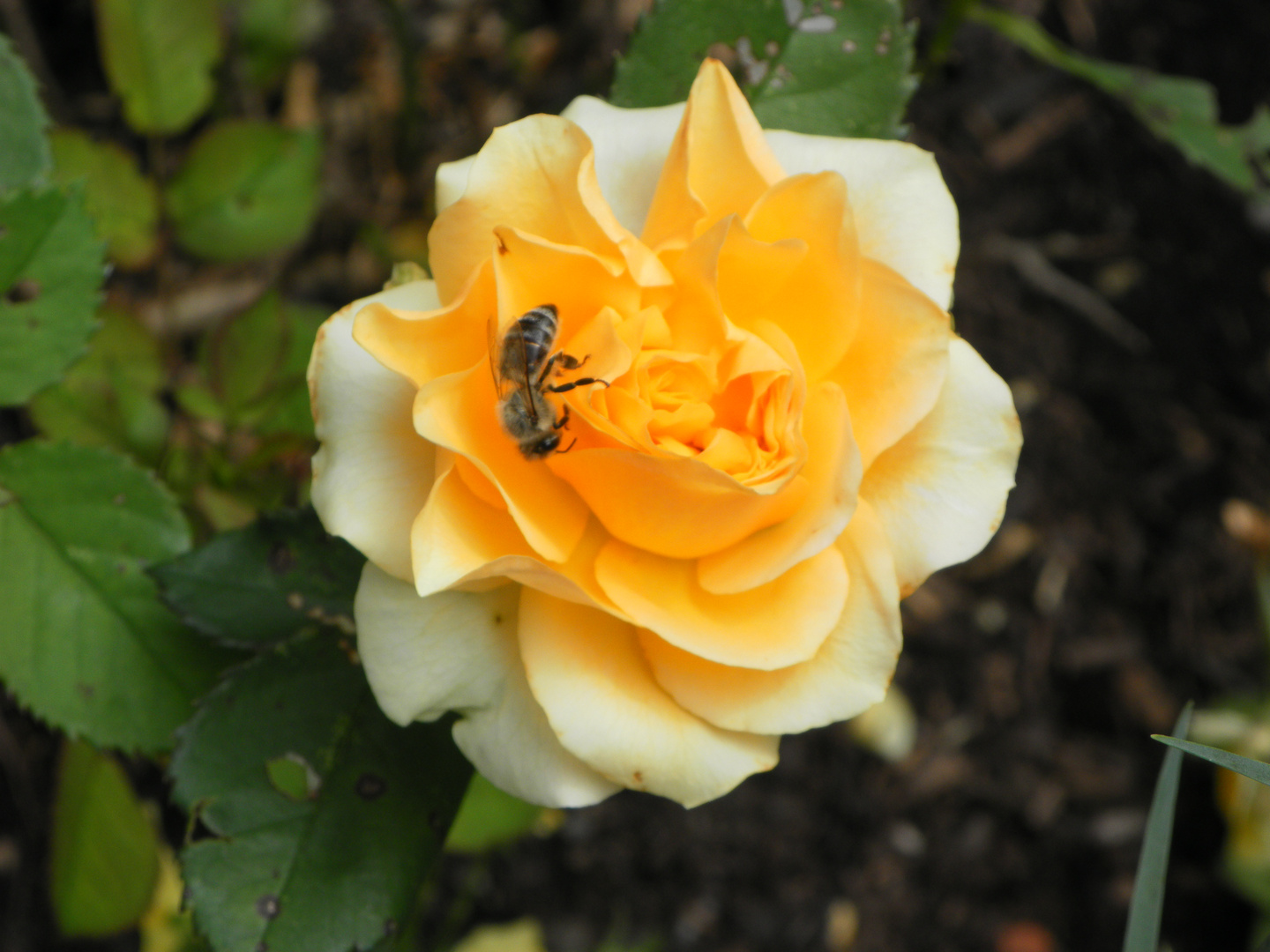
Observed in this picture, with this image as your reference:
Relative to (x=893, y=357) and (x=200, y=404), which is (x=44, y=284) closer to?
(x=200, y=404)

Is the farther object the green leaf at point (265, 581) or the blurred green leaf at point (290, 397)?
the blurred green leaf at point (290, 397)

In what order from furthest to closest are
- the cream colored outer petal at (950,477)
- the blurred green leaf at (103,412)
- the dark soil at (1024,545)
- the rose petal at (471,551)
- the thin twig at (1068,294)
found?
the thin twig at (1068,294) → the dark soil at (1024,545) → the blurred green leaf at (103,412) → the cream colored outer petal at (950,477) → the rose petal at (471,551)

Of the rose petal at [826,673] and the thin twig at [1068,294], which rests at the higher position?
the rose petal at [826,673]

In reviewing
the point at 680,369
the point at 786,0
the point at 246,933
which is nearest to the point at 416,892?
the point at 246,933

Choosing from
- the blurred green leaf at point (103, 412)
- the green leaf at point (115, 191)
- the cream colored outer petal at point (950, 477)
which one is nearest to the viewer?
the cream colored outer petal at point (950, 477)

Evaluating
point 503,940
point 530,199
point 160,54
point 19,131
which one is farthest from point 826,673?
point 160,54

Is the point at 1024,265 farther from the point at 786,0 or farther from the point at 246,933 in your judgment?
the point at 246,933

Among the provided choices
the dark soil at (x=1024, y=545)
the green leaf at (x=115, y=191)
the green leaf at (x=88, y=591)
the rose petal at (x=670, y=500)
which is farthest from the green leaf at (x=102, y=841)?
the rose petal at (x=670, y=500)

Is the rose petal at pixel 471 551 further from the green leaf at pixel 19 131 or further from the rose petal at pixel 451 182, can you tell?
the green leaf at pixel 19 131
